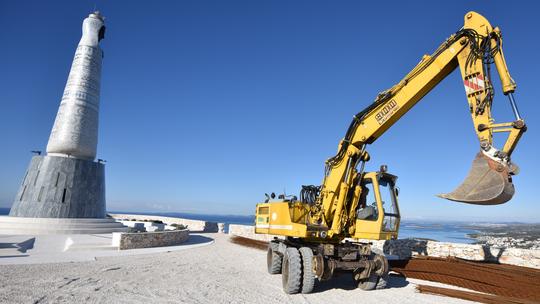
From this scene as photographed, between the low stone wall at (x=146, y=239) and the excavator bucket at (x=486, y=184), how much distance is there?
13640 mm

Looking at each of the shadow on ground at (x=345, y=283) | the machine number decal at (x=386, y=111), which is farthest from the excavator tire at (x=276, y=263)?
the machine number decal at (x=386, y=111)

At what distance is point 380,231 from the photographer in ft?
27.4

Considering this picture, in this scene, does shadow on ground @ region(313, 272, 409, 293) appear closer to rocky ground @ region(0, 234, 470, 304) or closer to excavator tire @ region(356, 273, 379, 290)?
rocky ground @ region(0, 234, 470, 304)

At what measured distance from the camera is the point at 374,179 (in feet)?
28.6

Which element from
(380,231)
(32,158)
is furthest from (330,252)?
(32,158)

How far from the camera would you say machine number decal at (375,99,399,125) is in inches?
340

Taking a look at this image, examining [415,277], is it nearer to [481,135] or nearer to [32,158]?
[481,135]

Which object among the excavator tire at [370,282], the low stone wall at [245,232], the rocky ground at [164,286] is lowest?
the rocky ground at [164,286]

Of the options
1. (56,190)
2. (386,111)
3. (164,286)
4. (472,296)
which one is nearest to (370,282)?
(472,296)

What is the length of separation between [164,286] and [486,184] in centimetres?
767

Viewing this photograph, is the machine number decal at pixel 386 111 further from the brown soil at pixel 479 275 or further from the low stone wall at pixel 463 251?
the brown soil at pixel 479 275

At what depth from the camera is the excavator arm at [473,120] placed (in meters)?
6.37

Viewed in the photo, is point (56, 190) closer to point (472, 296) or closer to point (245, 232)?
point (245, 232)

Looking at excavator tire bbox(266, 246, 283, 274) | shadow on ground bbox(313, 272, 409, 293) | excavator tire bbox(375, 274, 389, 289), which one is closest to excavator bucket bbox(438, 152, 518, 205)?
excavator tire bbox(375, 274, 389, 289)
